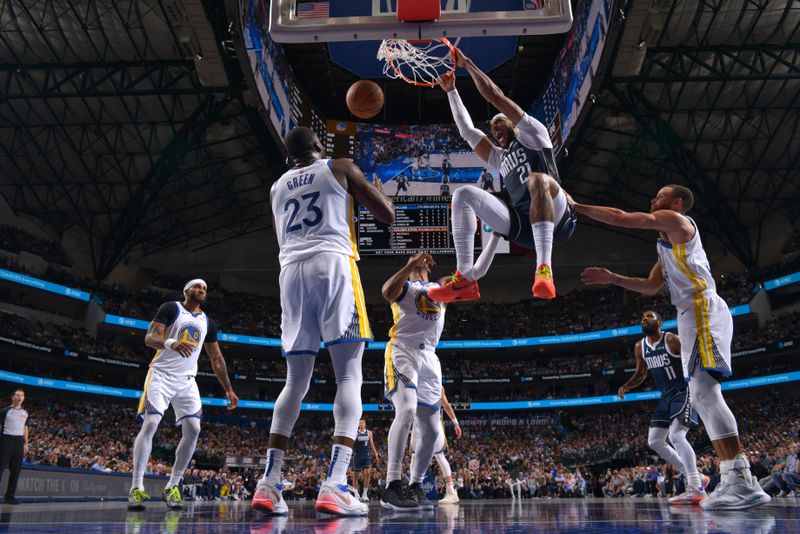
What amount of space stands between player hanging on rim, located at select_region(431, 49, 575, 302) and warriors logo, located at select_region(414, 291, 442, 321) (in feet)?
3.07

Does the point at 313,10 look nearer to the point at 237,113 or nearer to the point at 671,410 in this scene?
the point at 671,410

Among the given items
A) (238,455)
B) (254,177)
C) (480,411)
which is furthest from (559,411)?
(254,177)

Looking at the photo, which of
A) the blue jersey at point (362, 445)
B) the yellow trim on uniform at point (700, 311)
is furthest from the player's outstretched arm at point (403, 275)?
the blue jersey at point (362, 445)

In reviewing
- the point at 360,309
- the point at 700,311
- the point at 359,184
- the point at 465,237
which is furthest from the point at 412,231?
the point at 360,309

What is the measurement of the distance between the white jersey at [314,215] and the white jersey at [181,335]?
9.81ft

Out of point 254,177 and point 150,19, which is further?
point 254,177

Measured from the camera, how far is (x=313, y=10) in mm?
6180

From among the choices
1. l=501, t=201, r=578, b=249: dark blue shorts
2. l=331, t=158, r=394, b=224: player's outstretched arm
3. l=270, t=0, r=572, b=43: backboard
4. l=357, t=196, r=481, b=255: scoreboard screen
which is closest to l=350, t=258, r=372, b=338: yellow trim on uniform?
l=331, t=158, r=394, b=224: player's outstretched arm

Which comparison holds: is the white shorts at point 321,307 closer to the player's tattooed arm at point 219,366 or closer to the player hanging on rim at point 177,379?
the player hanging on rim at point 177,379

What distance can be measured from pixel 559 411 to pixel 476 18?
3105 cm

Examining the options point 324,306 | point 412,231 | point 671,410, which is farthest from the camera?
point 412,231

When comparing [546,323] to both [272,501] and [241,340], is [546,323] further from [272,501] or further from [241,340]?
[272,501]

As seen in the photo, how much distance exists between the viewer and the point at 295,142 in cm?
444

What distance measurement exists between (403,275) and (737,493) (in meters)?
3.05
